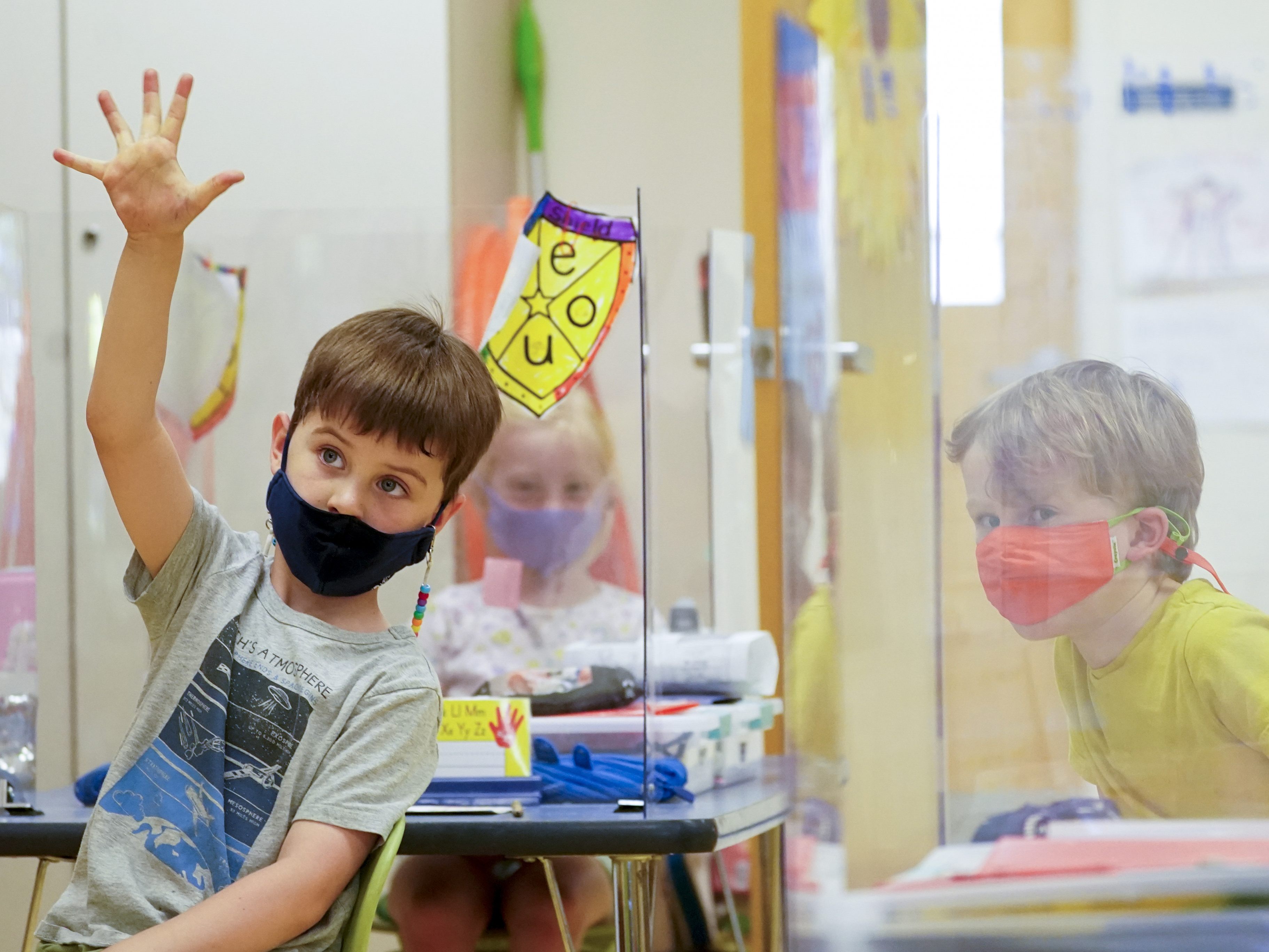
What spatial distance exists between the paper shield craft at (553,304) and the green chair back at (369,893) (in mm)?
644

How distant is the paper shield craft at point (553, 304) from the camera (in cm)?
147

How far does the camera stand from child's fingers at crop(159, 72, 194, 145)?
917mm

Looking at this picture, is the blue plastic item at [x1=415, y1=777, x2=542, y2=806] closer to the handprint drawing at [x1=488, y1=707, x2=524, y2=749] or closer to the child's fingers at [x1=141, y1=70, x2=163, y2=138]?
the handprint drawing at [x1=488, y1=707, x2=524, y2=749]

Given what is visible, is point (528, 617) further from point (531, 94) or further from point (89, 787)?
point (531, 94)

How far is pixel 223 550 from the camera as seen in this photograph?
41.7 inches

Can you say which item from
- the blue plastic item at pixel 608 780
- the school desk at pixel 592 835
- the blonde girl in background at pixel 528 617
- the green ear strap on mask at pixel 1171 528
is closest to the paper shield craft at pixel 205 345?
the blonde girl in background at pixel 528 617

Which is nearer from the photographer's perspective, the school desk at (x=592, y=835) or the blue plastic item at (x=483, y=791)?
the school desk at (x=592, y=835)

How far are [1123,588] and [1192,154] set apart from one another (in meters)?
0.36

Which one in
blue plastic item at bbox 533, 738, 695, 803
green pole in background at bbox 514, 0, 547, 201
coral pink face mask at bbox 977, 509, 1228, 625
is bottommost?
blue plastic item at bbox 533, 738, 695, 803

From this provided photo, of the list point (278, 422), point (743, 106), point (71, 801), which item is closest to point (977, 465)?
point (278, 422)

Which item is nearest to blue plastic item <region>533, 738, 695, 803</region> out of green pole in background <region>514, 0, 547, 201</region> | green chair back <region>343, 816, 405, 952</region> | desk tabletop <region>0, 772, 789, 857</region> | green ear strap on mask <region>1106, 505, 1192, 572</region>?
desk tabletop <region>0, 772, 789, 857</region>

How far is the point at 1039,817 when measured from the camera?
1.09m

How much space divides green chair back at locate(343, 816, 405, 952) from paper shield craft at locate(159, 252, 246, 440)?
0.79m

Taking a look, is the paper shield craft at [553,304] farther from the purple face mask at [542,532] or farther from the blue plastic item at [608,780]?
the blue plastic item at [608,780]
